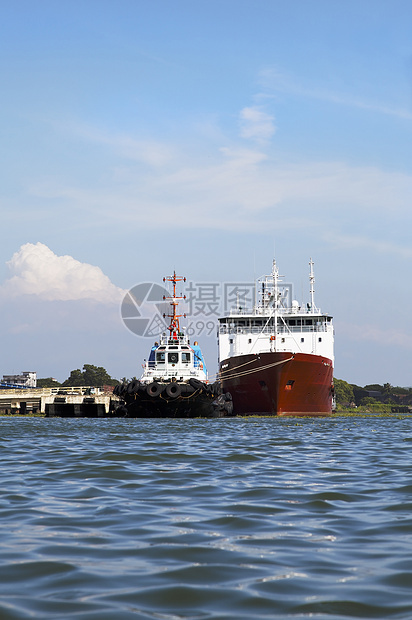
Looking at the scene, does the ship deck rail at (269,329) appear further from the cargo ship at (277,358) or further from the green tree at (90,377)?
the green tree at (90,377)

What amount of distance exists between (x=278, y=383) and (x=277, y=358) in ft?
4.95

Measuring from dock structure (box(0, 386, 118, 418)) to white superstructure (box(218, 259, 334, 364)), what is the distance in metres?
9.85

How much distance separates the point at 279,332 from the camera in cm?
4709

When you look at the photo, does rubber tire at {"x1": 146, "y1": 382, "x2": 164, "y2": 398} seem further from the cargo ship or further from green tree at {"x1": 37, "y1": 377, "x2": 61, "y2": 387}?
green tree at {"x1": 37, "y1": 377, "x2": 61, "y2": 387}

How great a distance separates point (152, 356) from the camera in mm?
49250

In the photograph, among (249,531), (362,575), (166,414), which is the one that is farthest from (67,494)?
(166,414)

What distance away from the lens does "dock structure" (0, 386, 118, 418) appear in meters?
43.2

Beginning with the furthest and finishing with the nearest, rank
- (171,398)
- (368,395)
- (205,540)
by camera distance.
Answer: (368,395)
(171,398)
(205,540)

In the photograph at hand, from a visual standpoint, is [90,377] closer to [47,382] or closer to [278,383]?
[47,382]

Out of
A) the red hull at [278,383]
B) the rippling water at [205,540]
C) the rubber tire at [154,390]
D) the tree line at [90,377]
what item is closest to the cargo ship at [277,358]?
the red hull at [278,383]

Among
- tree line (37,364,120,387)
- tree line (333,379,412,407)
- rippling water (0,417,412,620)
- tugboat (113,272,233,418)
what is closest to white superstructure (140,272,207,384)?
tugboat (113,272,233,418)

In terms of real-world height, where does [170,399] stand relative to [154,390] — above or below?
below

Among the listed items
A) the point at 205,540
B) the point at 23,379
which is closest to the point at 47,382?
the point at 23,379

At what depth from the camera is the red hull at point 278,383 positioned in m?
37.5
